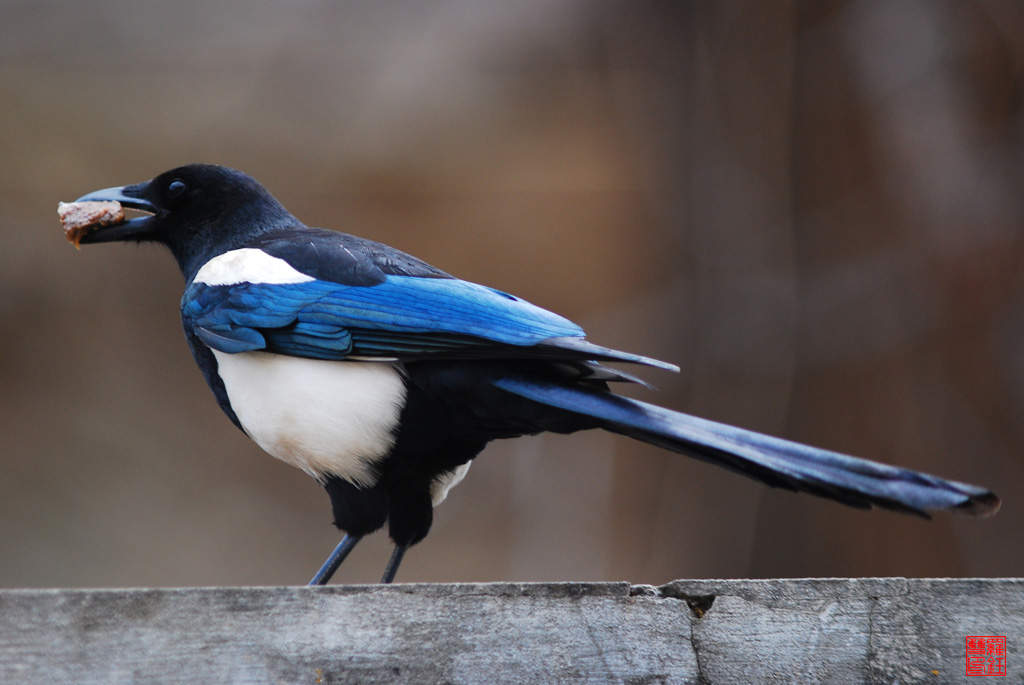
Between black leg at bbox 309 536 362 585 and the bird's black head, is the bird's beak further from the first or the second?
black leg at bbox 309 536 362 585

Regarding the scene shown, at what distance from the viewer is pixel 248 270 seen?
1492mm

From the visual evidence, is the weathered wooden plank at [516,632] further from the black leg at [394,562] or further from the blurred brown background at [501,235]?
the blurred brown background at [501,235]

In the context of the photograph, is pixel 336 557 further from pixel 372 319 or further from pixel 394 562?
pixel 372 319

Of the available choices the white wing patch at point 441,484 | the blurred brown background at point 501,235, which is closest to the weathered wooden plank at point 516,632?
the white wing patch at point 441,484

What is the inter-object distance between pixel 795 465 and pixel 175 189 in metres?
1.26

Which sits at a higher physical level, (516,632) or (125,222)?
(125,222)

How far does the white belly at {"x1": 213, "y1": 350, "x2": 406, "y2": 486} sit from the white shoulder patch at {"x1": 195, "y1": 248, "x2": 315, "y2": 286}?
124 millimetres

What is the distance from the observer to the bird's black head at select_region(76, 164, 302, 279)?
171 centimetres

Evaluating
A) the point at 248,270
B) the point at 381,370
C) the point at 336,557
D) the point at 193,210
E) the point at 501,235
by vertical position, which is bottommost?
the point at 336,557

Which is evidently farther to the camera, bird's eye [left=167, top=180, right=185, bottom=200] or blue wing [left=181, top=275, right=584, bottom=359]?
bird's eye [left=167, top=180, right=185, bottom=200]

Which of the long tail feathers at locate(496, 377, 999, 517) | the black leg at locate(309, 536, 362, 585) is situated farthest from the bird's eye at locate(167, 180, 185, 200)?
the long tail feathers at locate(496, 377, 999, 517)

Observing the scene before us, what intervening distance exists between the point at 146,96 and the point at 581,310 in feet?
6.26

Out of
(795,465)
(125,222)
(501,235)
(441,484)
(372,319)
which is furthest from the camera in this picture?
(501,235)

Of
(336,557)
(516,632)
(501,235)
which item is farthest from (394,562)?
(501,235)
